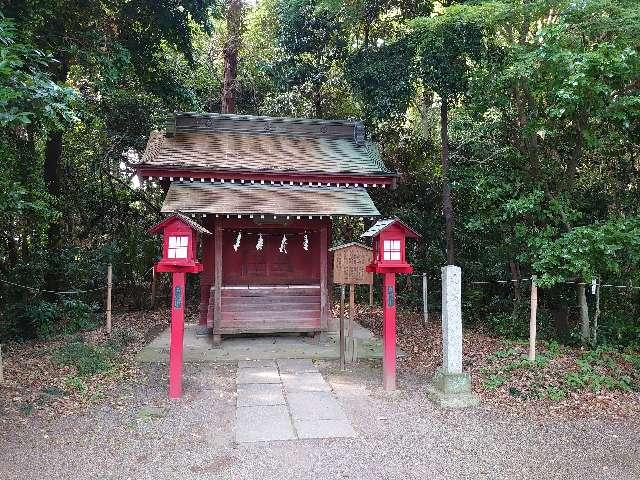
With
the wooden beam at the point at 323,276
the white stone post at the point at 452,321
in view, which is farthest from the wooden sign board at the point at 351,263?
the wooden beam at the point at 323,276

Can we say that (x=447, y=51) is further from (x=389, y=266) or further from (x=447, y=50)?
(x=389, y=266)

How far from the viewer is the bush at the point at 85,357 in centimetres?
720

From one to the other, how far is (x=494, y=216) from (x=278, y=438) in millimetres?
6229

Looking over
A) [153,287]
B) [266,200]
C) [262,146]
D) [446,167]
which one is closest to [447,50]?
[446,167]

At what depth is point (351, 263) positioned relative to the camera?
23.1 feet

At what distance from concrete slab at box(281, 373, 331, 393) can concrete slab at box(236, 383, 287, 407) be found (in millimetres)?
172

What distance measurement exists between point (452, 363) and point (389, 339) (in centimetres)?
94

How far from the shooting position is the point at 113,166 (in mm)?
14680

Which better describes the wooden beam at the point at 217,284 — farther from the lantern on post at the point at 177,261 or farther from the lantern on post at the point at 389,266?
the lantern on post at the point at 389,266

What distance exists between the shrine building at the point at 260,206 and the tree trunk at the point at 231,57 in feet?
14.7

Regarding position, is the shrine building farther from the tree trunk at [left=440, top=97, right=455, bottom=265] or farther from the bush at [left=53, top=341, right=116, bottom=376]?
the bush at [left=53, top=341, right=116, bottom=376]

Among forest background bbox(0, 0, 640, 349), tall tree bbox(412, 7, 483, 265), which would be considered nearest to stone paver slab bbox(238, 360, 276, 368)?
forest background bbox(0, 0, 640, 349)

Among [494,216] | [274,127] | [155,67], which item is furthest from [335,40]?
[494,216]

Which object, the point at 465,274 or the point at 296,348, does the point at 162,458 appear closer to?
the point at 296,348
